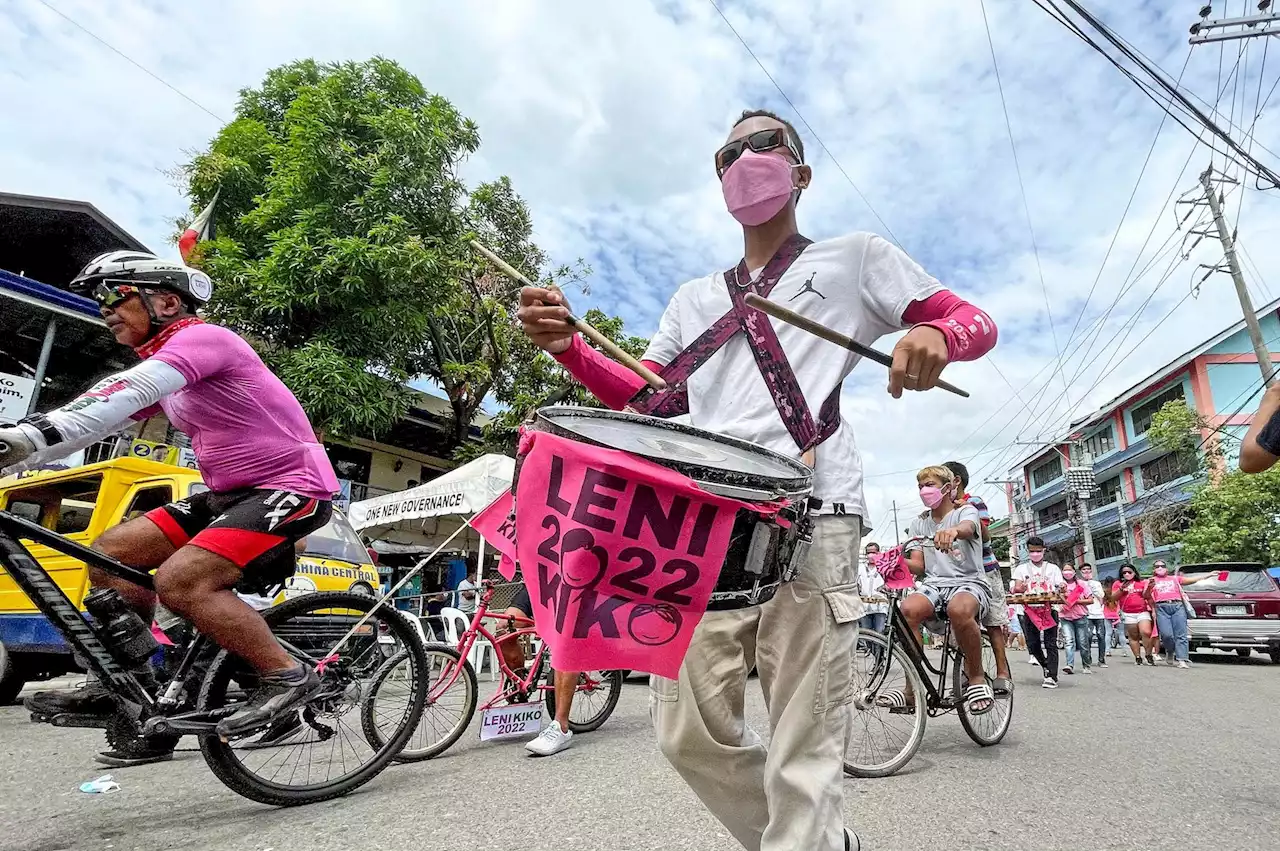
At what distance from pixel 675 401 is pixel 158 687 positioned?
7.39ft

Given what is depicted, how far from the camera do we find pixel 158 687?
2.71 m

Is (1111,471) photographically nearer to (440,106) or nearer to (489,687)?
(440,106)

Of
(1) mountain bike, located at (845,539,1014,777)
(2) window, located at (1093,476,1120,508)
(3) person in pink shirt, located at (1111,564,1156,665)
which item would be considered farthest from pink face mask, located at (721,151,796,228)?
(2) window, located at (1093,476,1120,508)

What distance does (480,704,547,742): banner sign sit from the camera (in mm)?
4371

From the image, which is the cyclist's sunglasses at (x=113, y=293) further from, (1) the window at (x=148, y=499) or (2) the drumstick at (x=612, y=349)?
(1) the window at (x=148, y=499)

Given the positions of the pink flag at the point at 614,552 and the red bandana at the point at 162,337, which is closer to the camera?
the pink flag at the point at 614,552

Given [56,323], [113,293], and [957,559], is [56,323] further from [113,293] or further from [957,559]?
[957,559]

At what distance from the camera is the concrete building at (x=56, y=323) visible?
9531 mm

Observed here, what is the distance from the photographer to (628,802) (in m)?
3.09

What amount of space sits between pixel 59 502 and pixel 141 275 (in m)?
5.03

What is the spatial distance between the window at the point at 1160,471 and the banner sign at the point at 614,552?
3763cm

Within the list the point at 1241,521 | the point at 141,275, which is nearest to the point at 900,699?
A: the point at 141,275

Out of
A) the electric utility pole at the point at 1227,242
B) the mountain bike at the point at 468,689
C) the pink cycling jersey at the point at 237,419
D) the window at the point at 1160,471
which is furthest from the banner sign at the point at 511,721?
the window at the point at 1160,471

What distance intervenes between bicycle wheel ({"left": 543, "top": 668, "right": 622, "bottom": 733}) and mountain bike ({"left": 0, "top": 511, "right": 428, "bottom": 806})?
1435 mm
